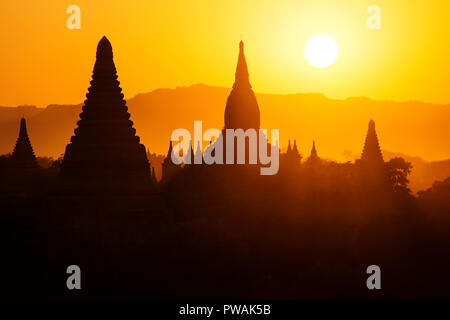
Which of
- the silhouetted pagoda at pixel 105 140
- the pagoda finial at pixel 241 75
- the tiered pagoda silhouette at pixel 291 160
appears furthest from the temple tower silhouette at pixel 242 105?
the silhouetted pagoda at pixel 105 140

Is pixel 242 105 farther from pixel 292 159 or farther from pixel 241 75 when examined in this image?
pixel 292 159

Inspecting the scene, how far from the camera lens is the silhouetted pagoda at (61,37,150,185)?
2430 inches

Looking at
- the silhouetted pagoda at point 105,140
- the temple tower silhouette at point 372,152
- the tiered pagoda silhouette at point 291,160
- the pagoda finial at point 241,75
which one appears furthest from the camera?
the pagoda finial at point 241,75

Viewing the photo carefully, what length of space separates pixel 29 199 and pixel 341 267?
2441 cm

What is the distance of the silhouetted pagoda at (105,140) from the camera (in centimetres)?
6172

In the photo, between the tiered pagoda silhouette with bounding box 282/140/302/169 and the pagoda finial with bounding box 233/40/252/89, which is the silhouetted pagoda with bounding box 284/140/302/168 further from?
the pagoda finial with bounding box 233/40/252/89

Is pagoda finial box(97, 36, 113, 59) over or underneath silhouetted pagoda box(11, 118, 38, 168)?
over

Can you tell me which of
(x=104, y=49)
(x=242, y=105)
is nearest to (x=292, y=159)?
(x=242, y=105)

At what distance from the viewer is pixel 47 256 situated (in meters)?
49.8

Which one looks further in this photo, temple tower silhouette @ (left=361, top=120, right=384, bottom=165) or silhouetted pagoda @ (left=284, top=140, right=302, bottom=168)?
silhouetted pagoda @ (left=284, top=140, right=302, bottom=168)

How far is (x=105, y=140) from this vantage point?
62.7 m

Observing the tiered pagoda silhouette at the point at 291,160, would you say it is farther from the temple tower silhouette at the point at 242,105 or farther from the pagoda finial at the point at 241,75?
the pagoda finial at the point at 241,75

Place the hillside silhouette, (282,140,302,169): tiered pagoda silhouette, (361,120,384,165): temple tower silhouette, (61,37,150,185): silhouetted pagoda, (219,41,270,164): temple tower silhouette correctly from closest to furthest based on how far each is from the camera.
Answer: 1. the hillside silhouette
2. (61,37,150,185): silhouetted pagoda
3. (282,140,302,169): tiered pagoda silhouette
4. (361,120,384,165): temple tower silhouette
5. (219,41,270,164): temple tower silhouette

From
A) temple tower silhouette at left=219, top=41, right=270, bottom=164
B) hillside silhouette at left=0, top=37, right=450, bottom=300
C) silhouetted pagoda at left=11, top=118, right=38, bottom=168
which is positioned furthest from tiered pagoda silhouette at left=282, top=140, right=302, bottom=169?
silhouetted pagoda at left=11, top=118, right=38, bottom=168
